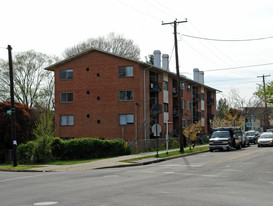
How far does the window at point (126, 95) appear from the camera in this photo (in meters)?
41.9

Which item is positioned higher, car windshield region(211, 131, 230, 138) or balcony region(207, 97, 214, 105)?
balcony region(207, 97, 214, 105)

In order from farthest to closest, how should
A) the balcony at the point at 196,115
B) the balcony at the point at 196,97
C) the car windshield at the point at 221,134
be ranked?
the balcony at the point at 196,97
the balcony at the point at 196,115
the car windshield at the point at 221,134

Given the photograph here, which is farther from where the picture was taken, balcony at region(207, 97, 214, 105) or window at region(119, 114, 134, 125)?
balcony at region(207, 97, 214, 105)

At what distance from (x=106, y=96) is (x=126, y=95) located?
93.1 inches

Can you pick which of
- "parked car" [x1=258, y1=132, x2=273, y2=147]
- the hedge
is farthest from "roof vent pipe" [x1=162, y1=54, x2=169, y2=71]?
the hedge

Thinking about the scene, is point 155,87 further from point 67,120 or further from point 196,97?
point 196,97

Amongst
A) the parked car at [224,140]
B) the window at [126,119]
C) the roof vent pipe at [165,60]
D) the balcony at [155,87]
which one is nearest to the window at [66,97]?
the window at [126,119]

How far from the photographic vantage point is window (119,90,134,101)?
4188cm

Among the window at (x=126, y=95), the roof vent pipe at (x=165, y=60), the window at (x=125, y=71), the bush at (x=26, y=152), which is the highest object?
the roof vent pipe at (x=165, y=60)

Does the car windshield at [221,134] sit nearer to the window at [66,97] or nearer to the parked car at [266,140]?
the parked car at [266,140]

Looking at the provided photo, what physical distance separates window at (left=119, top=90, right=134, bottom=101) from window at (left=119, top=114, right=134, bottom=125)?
1.76m

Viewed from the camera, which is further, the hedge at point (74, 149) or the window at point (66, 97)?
the window at point (66, 97)

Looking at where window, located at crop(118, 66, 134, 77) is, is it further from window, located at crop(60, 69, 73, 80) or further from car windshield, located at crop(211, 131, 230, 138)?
car windshield, located at crop(211, 131, 230, 138)

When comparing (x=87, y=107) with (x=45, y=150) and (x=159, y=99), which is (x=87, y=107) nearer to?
(x=159, y=99)
